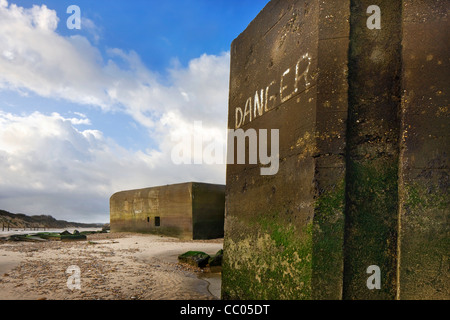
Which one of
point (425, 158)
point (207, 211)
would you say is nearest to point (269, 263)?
point (425, 158)

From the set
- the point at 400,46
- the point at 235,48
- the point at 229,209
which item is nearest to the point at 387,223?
the point at 400,46

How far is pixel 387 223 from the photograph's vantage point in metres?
2.52

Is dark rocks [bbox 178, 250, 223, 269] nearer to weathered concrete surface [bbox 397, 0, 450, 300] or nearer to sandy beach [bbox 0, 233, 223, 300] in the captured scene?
sandy beach [bbox 0, 233, 223, 300]

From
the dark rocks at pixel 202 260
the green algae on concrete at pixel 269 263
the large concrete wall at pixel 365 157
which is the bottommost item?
the dark rocks at pixel 202 260

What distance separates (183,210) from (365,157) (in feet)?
45.0

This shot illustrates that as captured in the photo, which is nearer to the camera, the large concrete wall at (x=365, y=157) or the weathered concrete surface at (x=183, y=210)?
the large concrete wall at (x=365, y=157)

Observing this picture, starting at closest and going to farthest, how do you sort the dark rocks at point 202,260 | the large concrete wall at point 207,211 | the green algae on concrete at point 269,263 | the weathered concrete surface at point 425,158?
the weathered concrete surface at point 425,158 < the green algae on concrete at point 269,263 < the dark rocks at point 202,260 < the large concrete wall at point 207,211

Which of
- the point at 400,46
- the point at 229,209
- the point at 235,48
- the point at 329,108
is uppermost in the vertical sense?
the point at 235,48

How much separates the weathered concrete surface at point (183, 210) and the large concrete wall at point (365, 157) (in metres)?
12.4

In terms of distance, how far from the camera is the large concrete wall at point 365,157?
95.7 inches

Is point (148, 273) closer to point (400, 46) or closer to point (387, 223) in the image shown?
point (387, 223)

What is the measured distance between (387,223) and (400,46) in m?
1.53

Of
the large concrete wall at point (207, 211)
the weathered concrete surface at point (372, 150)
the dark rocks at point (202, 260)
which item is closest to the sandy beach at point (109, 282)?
the dark rocks at point (202, 260)

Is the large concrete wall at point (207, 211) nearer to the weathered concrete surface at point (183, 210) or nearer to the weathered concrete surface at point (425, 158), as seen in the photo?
the weathered concrete surface at point (183, 210)
